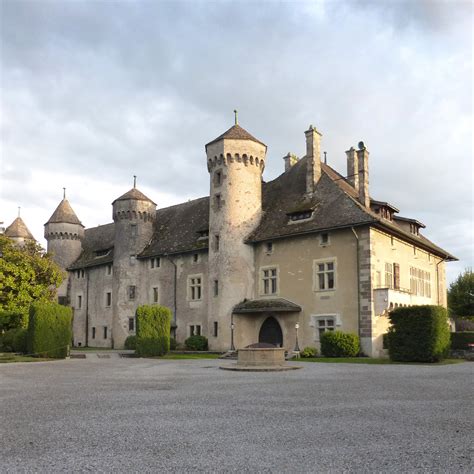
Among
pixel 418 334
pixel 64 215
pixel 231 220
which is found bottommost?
pixel 418 334

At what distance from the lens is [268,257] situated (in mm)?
37344

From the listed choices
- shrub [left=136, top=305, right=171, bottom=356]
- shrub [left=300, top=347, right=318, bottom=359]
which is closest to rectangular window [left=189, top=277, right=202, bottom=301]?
shrub [left=136, top=305, right=171, bottom=356]

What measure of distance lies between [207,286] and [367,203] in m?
13.0

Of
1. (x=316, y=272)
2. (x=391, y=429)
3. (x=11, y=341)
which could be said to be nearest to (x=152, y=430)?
(x=391, y=429)

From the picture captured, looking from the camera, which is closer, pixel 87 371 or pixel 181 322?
pixel 87 371

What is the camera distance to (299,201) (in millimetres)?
37781

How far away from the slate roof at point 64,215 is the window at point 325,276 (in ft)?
100

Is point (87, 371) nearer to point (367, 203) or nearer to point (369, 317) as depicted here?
point (369, 317)

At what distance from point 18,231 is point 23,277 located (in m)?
22.3

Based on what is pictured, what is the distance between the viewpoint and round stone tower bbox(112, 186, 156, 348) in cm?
4606

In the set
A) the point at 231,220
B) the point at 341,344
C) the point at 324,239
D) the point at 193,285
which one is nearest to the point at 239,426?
the point at 341,344

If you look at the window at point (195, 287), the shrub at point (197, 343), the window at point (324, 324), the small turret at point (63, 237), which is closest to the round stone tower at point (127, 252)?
the window at point (195, 287)

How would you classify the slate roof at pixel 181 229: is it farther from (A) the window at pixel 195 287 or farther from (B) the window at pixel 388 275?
(B) the window at pixel 388 275

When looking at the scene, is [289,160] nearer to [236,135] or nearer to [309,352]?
[236,135]
